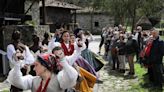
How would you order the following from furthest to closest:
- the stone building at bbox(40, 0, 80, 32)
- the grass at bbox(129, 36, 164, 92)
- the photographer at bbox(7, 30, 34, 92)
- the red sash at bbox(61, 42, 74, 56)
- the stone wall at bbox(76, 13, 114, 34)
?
the stone wall at bbox(76, 13, 114, 34), the stone building at bbox(40, 0, 80, 32), the grass at bbox(129, 36, 164, 92), the red sash at bbox(61, 42, 74, 56), the photographer at bbox(7, 30, 34, 92)

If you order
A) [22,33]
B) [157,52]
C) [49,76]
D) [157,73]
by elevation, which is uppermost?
[49,76]

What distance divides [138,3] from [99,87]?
88.7 ft

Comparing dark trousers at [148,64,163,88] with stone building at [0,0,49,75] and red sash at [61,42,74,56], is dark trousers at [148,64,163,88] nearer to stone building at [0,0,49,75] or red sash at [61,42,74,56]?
red sash at [61,42,74,56]

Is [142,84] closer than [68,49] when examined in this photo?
No

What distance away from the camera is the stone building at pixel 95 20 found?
54094mm

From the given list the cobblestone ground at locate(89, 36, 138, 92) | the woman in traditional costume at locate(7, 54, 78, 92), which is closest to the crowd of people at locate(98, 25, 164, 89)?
the cobblestone ground at locate(89, 36, 138, 92)

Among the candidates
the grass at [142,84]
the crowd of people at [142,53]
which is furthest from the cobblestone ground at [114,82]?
the crowd of people at [142,53]

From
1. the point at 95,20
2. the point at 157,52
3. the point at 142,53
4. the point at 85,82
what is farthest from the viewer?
the point at 95,20

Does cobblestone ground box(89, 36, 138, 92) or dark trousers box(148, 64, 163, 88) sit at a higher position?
dark trousers box(148, 64, 163, 88)

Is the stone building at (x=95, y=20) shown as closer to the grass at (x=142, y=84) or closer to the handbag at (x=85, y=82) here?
the grass at (x=142, y=84)

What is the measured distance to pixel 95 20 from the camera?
54.5 meters

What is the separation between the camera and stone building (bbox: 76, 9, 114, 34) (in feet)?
177

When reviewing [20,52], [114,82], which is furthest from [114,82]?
[20,52]

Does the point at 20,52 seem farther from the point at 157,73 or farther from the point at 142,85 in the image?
the point at 142,85
